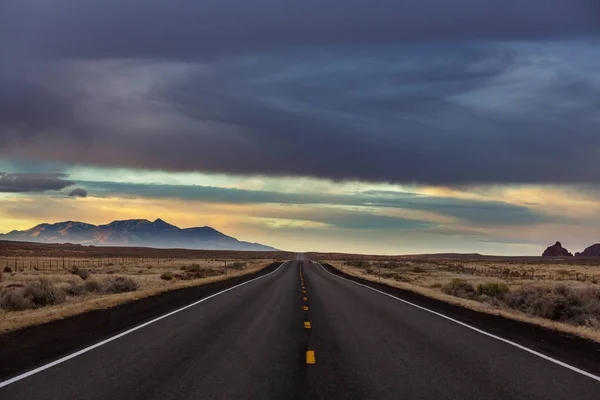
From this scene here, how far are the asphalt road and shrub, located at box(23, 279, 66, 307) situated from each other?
28.3 feet

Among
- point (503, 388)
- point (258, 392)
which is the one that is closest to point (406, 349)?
point (503, 388)

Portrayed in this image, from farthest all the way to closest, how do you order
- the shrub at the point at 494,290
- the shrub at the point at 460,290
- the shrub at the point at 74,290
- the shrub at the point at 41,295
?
the shrub at the point at 460,290
the shrub at the point at 494,290
the shrub at the point at 74,290
the shrub at the point at 41,295

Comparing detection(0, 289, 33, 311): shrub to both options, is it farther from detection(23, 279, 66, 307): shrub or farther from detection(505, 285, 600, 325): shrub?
detection(505, 285, 600, 325): shrub

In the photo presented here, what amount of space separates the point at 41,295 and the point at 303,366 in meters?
16.0

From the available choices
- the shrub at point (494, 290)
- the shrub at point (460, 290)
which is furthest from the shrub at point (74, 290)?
the shrub at point (494, 290)

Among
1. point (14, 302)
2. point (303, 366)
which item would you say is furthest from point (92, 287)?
point (303, 366)

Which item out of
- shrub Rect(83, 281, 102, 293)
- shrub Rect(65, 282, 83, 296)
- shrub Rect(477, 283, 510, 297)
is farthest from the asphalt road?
shrub Rect(477, 283, 510, 297)

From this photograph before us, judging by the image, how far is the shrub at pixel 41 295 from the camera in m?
21.2

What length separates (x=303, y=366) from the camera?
9.23m

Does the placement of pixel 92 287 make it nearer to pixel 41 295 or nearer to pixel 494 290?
pixel 41 295

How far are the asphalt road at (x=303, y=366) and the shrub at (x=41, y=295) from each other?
340 inches

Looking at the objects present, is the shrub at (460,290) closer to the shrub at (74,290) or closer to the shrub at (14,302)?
the shrub at (74,290)

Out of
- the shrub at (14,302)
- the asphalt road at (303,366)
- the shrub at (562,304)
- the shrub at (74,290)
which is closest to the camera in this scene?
the asphalt road at (303,366)

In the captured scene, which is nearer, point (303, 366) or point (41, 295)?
point (303, 366)
